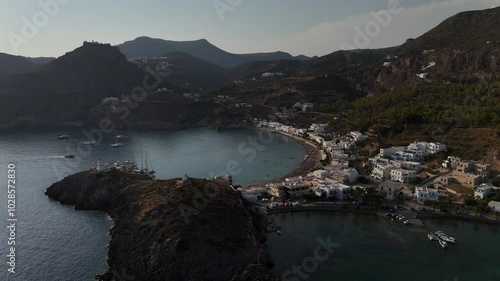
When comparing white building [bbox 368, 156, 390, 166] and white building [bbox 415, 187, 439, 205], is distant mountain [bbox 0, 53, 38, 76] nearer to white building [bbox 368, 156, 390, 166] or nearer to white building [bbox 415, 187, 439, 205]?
white building [bbox 368, 156, 390, 166]

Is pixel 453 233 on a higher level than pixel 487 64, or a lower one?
lower

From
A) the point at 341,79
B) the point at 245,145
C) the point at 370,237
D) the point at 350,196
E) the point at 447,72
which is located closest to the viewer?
the point at 370,237

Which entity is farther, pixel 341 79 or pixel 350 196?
pixel 341 79

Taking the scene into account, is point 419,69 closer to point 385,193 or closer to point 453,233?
point 385,193

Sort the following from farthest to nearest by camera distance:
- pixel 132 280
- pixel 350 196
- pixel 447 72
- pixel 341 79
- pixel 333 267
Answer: pixel 341 79 → pixel 447 72 → pixel 350 196 → pixel 333 267 → pixel 132 280

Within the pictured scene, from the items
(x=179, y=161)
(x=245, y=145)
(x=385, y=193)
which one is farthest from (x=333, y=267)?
(x=245, y=145)

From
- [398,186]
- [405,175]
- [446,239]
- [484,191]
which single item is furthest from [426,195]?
[446,239]

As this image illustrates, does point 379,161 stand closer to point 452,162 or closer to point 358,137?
point 452,162
